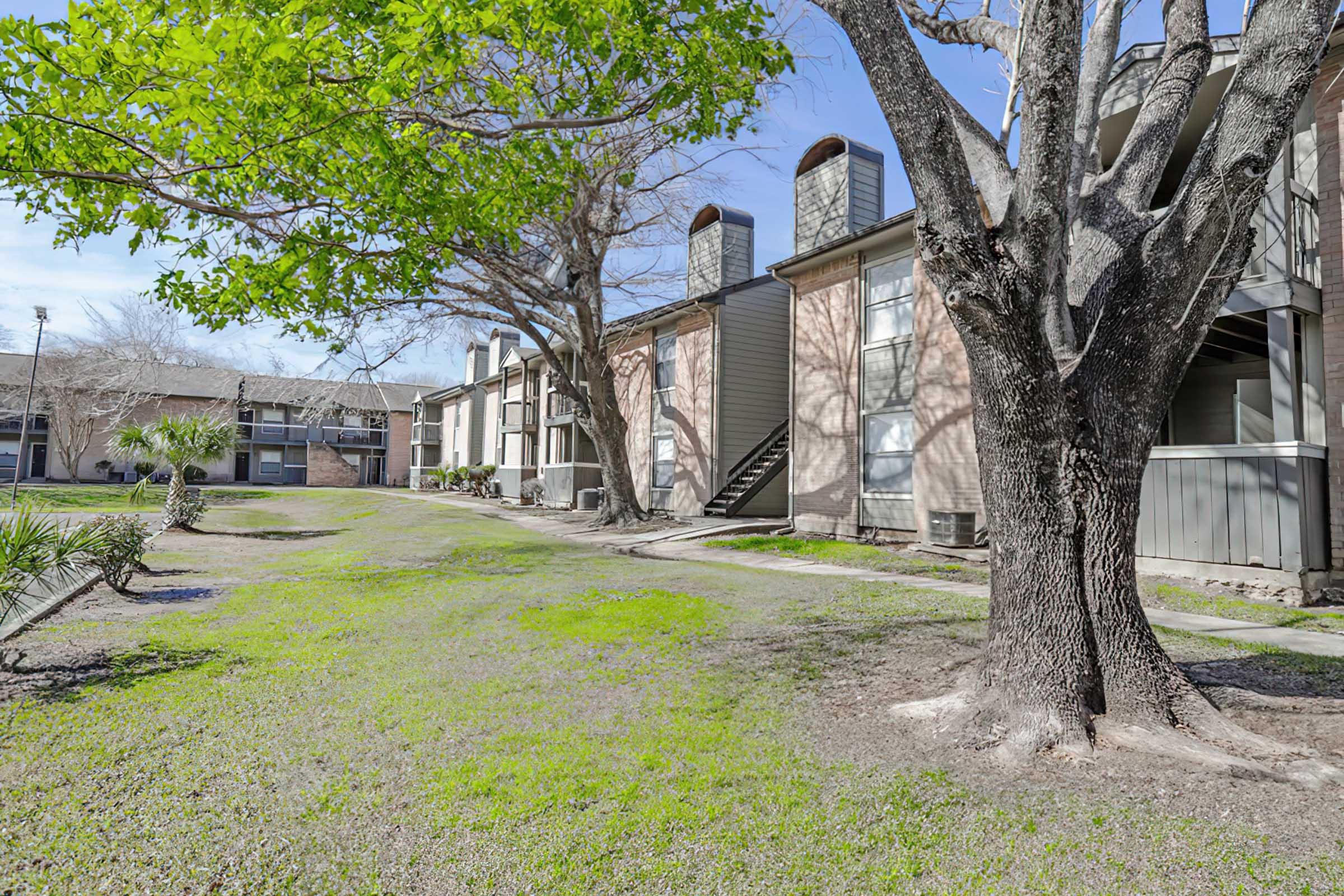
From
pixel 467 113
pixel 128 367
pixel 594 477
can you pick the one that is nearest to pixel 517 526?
pixel 594 477

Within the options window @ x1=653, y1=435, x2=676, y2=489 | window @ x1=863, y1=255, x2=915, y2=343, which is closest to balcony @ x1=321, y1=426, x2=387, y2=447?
window @ x1=653, y1=435, x2=676, y2=489

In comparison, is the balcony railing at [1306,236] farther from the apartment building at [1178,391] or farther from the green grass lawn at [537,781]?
the green grass lawn at [537,781]

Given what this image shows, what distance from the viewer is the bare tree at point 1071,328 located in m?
3.70

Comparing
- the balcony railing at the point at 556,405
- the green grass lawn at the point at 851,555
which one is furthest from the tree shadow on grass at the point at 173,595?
the balcony railing at the point at 556,405

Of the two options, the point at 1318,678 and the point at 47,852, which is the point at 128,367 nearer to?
the point at 47,852

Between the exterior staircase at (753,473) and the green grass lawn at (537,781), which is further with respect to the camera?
the exterior staircase at (753,473)

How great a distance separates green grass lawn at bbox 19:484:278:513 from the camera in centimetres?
2294

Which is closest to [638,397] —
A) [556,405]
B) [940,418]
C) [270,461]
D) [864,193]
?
[556,405]

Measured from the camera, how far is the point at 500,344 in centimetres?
3741

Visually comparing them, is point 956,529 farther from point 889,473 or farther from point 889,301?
point 889,301

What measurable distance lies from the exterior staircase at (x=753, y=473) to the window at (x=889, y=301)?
14.9 ft

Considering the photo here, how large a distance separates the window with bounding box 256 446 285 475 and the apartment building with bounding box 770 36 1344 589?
47180mm

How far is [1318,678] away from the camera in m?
5.17

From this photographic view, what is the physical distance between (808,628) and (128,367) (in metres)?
40.0
